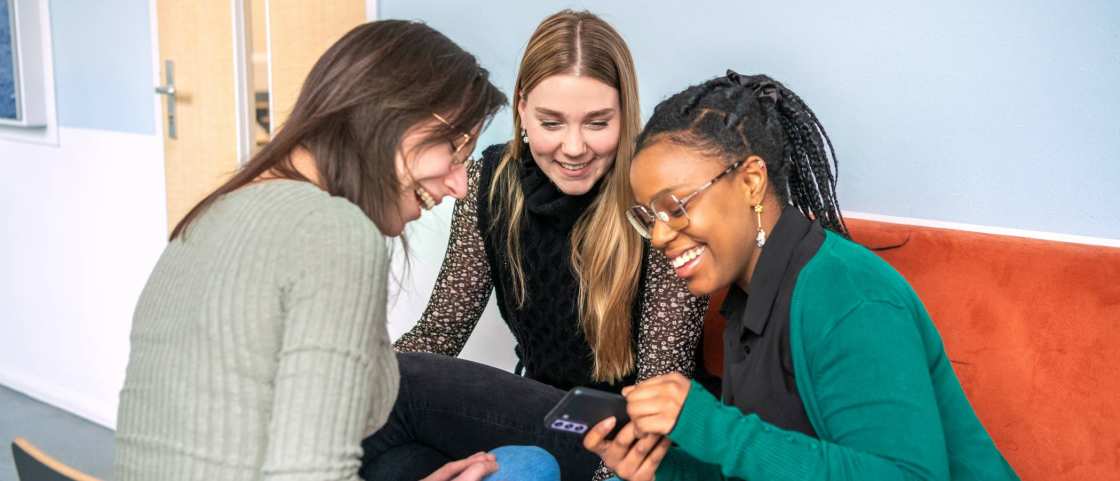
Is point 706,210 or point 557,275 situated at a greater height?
point 706,210

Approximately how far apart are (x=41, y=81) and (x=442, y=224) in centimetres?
206

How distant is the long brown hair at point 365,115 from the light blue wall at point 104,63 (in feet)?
8.76

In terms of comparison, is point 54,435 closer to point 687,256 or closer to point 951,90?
point 687,256

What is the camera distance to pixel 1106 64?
76.3 inches

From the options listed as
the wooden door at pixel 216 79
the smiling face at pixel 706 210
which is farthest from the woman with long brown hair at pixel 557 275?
the wooden door at pixel 216 79

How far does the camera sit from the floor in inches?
139

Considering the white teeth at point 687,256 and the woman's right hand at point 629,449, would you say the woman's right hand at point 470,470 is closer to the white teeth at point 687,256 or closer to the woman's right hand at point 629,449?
the woman's right hand at point 629,449

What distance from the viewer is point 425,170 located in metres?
1.49

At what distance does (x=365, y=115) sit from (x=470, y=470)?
0.64m

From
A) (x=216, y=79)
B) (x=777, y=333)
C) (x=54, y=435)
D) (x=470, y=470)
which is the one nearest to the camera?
(x=777, y=333)

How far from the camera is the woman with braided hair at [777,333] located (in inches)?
51.4

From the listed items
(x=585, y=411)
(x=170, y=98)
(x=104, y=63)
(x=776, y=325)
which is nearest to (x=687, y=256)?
(x=776, y=325)

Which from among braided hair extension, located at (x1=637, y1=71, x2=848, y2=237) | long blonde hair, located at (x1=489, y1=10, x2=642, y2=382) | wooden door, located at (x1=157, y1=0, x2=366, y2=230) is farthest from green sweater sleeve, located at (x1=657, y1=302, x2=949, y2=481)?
wooden door, located at (x1=157, y1=0, x2=366, y2=230)

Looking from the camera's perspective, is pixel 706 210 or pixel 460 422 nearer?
pixel 706 210
